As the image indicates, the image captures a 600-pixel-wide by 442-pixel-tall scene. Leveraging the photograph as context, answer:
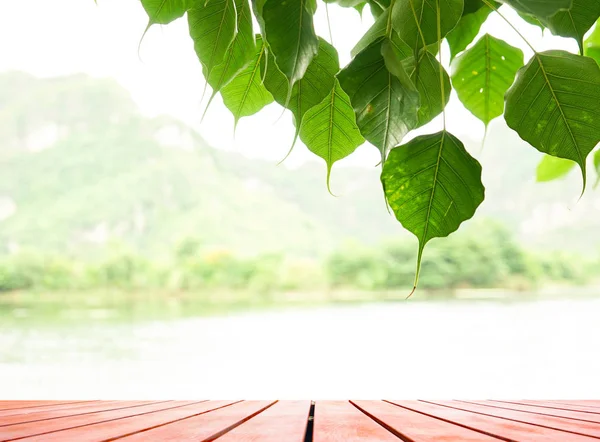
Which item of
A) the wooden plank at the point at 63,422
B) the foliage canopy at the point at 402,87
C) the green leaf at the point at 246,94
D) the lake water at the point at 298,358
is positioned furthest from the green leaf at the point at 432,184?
the lake water at the point at 298,358

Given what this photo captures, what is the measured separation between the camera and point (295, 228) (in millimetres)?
19266

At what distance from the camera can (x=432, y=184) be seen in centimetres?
22

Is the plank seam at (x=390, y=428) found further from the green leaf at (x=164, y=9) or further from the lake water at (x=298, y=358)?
the lake water at (x=298, y=358)

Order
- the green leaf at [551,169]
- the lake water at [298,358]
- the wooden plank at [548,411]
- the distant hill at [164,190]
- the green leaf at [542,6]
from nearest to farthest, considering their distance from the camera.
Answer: the green leaf at [542,6] < the green leaf at [551,169] < the wooden plank at [548,411] < the lake water at [298,358] < the distant hill at [164,190]

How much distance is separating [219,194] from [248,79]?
21.6 m

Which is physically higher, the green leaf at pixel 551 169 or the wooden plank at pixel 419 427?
the green leaf at pixel 551 169

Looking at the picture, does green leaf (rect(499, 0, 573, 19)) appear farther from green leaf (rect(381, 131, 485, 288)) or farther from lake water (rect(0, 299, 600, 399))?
lake water (rect(0, 299, 600, 399))

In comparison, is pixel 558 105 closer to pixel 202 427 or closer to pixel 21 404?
pixel 202 427

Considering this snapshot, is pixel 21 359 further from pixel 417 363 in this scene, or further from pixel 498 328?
pixel 498 328

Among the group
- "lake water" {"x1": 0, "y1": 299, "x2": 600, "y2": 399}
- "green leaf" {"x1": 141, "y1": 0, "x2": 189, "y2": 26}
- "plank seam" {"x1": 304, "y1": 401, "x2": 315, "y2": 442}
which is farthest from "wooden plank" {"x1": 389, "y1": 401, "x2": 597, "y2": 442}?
"lake water" {"x1": 0, "y1": 299, "x2": 600, "y2": 399}

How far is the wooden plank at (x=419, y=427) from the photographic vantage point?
402mm

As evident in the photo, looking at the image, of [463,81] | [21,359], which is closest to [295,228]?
[21,359]

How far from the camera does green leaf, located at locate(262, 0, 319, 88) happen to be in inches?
8.3

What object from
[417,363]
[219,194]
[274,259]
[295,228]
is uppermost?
[219,194]
